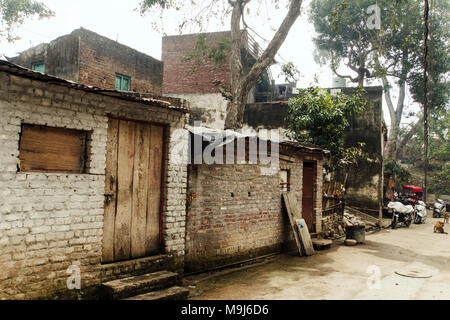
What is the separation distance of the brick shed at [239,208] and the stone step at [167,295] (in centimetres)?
116

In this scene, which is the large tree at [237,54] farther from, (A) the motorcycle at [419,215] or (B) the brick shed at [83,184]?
(A) the motorcycle at [419,215]

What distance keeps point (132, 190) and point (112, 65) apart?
9425mm

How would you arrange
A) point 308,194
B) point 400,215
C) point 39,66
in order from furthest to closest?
point 400,215 < point 39,66 < point 308,194

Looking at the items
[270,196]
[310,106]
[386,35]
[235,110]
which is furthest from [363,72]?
[270,196]

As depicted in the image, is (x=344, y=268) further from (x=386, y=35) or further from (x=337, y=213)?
(x=386, y=35)

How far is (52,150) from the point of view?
4191 mm

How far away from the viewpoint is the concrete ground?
5.25m

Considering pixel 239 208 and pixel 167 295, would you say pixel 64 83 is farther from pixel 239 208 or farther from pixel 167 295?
pixel 239 208

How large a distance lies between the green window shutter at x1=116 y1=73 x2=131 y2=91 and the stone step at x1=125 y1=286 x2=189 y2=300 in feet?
34.2

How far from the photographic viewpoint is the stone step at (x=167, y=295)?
4480mm

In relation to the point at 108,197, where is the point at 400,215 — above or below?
below

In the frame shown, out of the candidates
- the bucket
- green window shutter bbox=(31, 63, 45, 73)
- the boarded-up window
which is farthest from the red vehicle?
green window shutter bbox=(31, 63, 45, 73)

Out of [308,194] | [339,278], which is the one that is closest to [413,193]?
[308,194]

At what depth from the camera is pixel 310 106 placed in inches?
464
